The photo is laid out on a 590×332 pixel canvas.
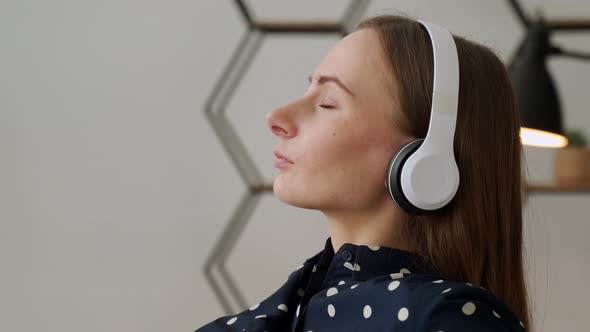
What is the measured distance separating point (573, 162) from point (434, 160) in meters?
0.88

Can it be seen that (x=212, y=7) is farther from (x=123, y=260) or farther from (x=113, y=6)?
(x=123, y=260)

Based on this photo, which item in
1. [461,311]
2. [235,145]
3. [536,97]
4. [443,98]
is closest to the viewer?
[461,311]

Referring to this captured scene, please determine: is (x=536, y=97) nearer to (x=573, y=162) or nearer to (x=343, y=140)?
(x=573, y=162)

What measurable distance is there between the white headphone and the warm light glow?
519mm

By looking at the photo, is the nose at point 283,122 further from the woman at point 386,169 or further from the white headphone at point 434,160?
the white headphone at point 434,160

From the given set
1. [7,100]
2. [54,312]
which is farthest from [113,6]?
[54,312]

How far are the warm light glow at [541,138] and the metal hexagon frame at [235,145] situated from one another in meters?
0.60

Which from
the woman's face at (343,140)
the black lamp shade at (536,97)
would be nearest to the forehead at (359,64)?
the woman's face at (343,140)

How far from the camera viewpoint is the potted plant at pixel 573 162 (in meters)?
1.62

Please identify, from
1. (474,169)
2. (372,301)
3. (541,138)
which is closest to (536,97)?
(541,138)

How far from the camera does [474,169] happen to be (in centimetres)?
90

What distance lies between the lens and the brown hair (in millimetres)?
894

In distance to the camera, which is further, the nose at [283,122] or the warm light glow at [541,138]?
the warm light glow at [541,138]

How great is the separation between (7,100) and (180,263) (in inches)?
20.8
